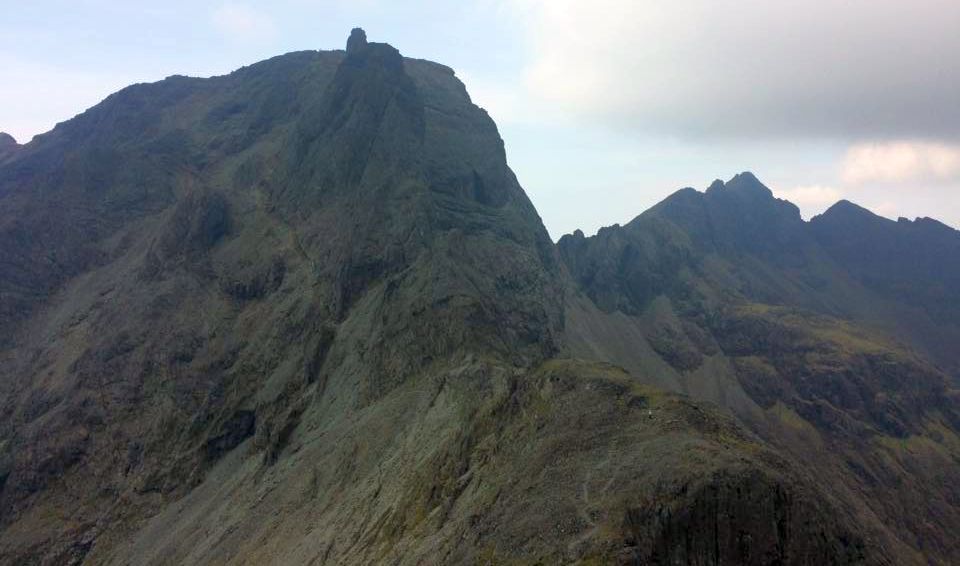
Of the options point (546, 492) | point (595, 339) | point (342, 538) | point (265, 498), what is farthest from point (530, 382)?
point (595, 339)

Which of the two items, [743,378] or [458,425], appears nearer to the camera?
[458,425]

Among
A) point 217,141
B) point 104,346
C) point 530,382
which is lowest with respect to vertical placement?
point 104,346

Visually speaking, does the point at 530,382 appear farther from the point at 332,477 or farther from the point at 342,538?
the point at 332,477

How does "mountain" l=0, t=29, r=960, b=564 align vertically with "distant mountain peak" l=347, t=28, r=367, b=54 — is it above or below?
below

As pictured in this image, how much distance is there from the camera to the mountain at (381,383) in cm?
4819

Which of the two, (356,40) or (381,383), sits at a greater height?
(356,40)

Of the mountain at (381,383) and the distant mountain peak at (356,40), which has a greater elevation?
the distant mountain peak at (356,40)

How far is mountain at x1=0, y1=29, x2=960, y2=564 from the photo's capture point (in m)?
48.2

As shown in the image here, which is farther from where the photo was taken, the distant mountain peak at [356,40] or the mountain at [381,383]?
the distant mountain peak at [356,40]

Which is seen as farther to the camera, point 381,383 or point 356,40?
point 356,40

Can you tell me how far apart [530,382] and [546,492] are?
15.2m

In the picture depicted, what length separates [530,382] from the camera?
62938mm

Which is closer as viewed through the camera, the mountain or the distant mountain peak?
the mountain

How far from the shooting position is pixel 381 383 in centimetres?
8644
